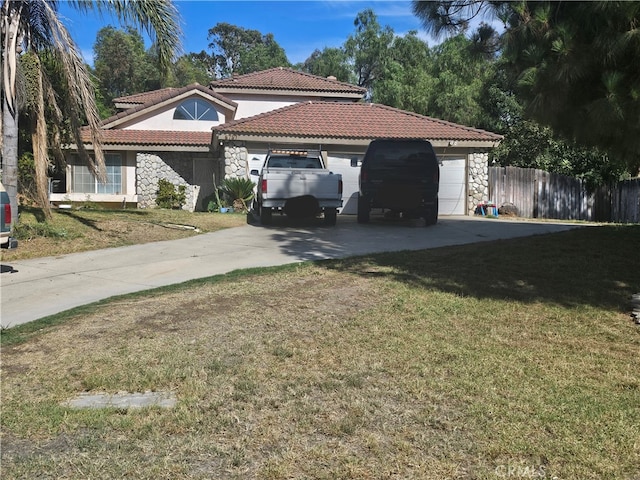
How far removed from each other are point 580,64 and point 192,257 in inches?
287

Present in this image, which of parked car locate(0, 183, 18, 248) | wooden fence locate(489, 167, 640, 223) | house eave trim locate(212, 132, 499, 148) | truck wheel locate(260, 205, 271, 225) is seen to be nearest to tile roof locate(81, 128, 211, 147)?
house eave trim locate(212, 132, 499, 148)

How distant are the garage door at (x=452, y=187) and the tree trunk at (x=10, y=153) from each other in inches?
512

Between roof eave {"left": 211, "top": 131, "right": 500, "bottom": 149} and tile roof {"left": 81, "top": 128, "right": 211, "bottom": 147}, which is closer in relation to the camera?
roof eave {"left": 211, "top": 131, "right": 500, "bottom": 149}

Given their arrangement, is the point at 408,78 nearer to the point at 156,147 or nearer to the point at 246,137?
the point at 156,147

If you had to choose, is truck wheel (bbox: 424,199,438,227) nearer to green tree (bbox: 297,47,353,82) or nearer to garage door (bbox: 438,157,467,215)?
garage door (bbox: 438,157,467,215)

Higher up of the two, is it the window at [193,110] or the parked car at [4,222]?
the window at [193,110]

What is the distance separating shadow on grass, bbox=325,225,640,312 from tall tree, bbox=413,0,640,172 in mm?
1707

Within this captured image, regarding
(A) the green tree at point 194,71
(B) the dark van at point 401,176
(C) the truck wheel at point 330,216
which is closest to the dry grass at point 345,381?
A: (B) the dark van at point 401,176

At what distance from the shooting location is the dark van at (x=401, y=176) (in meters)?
14.8

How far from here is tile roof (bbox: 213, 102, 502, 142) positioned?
63.1 ft

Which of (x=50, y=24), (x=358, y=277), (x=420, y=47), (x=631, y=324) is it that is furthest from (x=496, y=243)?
(x=420, y=47)

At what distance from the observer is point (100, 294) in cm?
826

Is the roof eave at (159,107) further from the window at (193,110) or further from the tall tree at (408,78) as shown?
the tall tree at (408,78)

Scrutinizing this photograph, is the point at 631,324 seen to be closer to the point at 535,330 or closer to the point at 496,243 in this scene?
the point at 535,330
